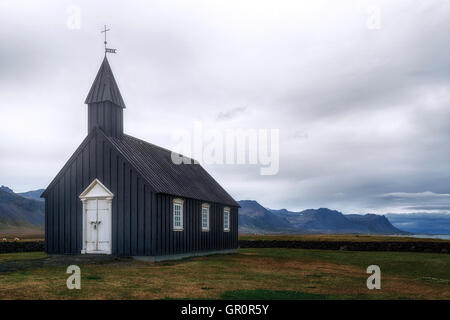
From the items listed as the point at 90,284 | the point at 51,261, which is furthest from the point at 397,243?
the point at 90,284

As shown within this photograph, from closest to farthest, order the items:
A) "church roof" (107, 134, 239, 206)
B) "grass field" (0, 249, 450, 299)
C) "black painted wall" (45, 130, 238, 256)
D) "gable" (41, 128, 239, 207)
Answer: "grass field" (0, 249, 450, 299) → "black painted wall" (45, 130, 238, 256) → "gable" (41, 128, 239, 207) → "church roof" (107, 134, 239, 206)

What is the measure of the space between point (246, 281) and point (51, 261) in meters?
11.2

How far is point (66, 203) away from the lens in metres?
27.4

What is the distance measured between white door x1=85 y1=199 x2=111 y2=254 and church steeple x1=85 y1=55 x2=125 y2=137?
451cm

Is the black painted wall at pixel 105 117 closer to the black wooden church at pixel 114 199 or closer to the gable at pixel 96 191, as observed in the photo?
the black wooden church at pixel 114 199

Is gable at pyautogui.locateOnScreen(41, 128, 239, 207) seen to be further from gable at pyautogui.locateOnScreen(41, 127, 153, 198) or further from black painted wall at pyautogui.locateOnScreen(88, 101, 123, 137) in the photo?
black painted wall at pyautogui.locateOnScreen(88, 101, 123, 137)

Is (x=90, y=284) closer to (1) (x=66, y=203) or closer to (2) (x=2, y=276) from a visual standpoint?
(2) (x=2, y=276)

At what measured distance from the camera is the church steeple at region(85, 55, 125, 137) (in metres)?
27.7

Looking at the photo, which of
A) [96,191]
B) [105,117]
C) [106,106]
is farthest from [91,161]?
[106,106]

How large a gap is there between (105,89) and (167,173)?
692 centimetres

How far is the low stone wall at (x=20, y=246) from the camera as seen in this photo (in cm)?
3728

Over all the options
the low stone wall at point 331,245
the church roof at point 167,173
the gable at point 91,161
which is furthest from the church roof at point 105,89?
the low stone wall at point 331,245

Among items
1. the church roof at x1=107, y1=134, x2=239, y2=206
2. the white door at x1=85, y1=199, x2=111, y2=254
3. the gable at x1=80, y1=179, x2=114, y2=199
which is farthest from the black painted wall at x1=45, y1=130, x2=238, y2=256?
the church roof at x1=107, y1=134, x2=239, y2=206

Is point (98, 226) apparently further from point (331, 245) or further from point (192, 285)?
point (331, 245)
